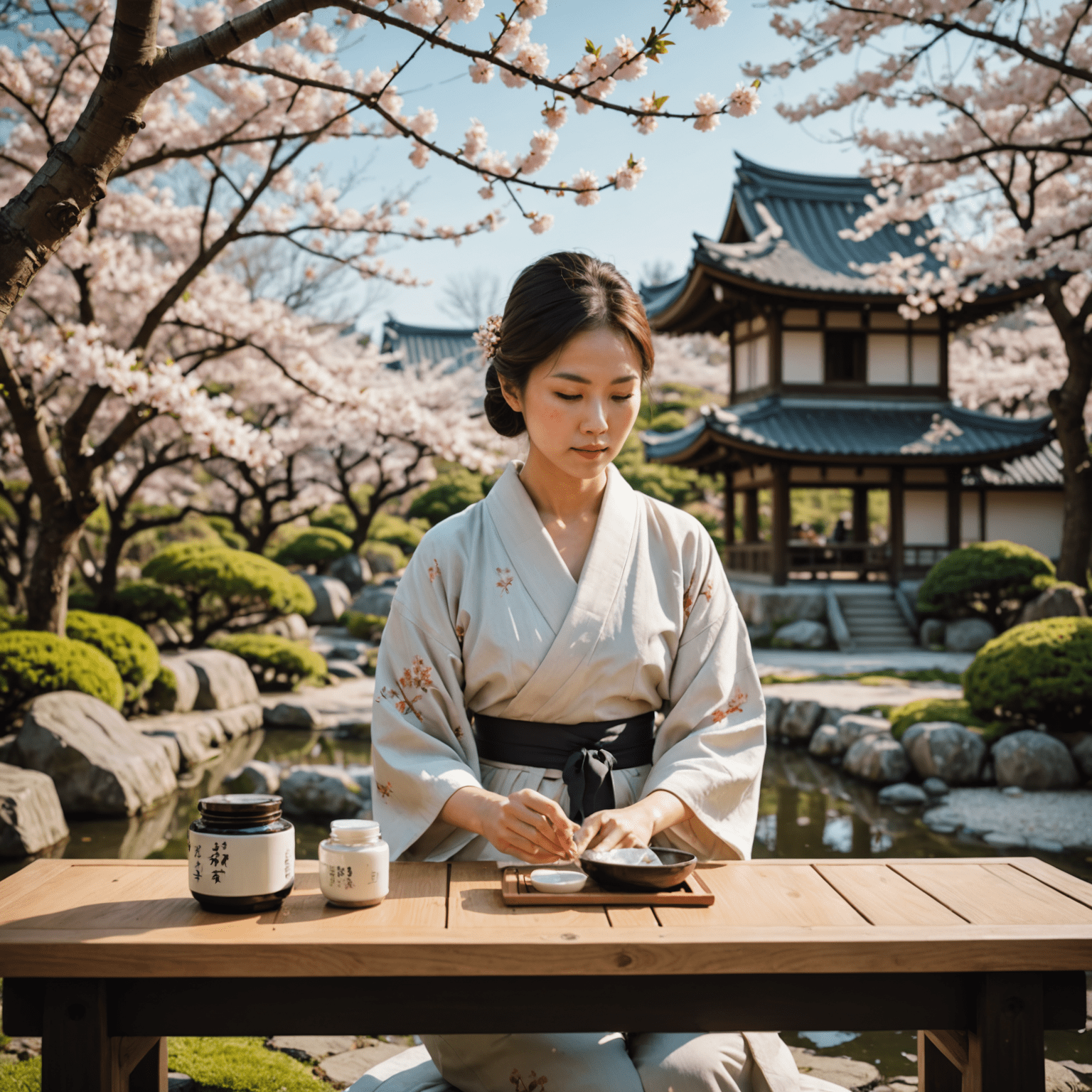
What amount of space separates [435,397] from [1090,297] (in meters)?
14.8

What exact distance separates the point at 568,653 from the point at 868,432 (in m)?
15.5

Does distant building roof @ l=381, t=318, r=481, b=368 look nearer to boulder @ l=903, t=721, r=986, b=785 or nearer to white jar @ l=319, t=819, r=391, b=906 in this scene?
boulder @ l=903, t=721, r=986, b=785

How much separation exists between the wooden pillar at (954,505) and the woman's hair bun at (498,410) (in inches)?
629

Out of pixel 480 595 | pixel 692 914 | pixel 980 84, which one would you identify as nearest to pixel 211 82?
pixel 980 84

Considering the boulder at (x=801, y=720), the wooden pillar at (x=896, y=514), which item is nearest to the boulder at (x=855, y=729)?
the boulder at (x=801, y=720)

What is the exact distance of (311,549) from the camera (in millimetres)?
20375

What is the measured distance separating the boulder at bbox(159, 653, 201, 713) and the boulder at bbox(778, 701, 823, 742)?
5.57 meters

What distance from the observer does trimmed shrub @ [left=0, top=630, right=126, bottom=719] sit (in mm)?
6918

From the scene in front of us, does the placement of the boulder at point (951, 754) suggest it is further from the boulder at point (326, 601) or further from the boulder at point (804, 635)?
the boulder at point (326, 601)

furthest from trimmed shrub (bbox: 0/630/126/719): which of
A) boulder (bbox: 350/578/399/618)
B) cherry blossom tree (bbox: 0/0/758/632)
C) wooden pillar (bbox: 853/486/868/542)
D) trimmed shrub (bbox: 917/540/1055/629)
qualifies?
wooden pillar (bbox: 853/486/868/542)

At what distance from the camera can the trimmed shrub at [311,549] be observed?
20.4 m

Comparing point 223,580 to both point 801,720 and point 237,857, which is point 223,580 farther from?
point 237,857

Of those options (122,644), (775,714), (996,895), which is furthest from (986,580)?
(996,895)

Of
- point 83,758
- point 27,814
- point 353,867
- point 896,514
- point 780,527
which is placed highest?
point 896,514
